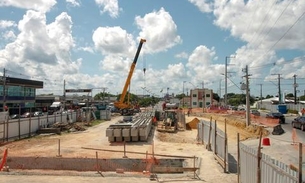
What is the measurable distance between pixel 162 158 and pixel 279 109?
67.2 metres

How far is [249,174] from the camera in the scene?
36.4ft

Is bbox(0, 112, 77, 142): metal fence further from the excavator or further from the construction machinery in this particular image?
the excavator

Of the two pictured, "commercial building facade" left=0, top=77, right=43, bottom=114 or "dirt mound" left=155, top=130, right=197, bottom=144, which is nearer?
"dirt mound" left=155, top=130, right=197, bottom=144

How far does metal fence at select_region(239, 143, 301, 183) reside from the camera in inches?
310

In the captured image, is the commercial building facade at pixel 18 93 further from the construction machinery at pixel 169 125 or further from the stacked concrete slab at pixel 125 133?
the stacked concrete slab at pixel 125 133

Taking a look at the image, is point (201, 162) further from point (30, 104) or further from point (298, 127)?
point (30, 104)

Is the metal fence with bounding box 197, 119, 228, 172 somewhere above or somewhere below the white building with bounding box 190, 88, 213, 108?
below

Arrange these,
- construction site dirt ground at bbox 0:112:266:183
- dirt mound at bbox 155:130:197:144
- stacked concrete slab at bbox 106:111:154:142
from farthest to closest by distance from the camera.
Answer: dirt mound at bbox 155:130:197:144, stacked concrete slab at bbox 106:111:154:142, construction site dirt ground at bbox 0:112:266:183

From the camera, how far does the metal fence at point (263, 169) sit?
7871mm

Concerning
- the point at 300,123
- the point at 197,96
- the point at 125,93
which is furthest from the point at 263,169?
the point at 197,96

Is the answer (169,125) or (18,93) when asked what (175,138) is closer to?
(169,125)

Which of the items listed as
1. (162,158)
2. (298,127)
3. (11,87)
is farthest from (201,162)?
(11,87)

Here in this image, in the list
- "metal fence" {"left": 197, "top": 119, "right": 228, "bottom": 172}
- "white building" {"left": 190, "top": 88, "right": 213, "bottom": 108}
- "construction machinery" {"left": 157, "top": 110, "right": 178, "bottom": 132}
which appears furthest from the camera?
"white building" {"left": 190, "top": 88, "right": 213, "bottom": 108}

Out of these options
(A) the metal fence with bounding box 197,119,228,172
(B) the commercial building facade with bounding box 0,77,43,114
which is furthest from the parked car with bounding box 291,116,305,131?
(B) the commercial building facade with bounding box 0,77,43,114
